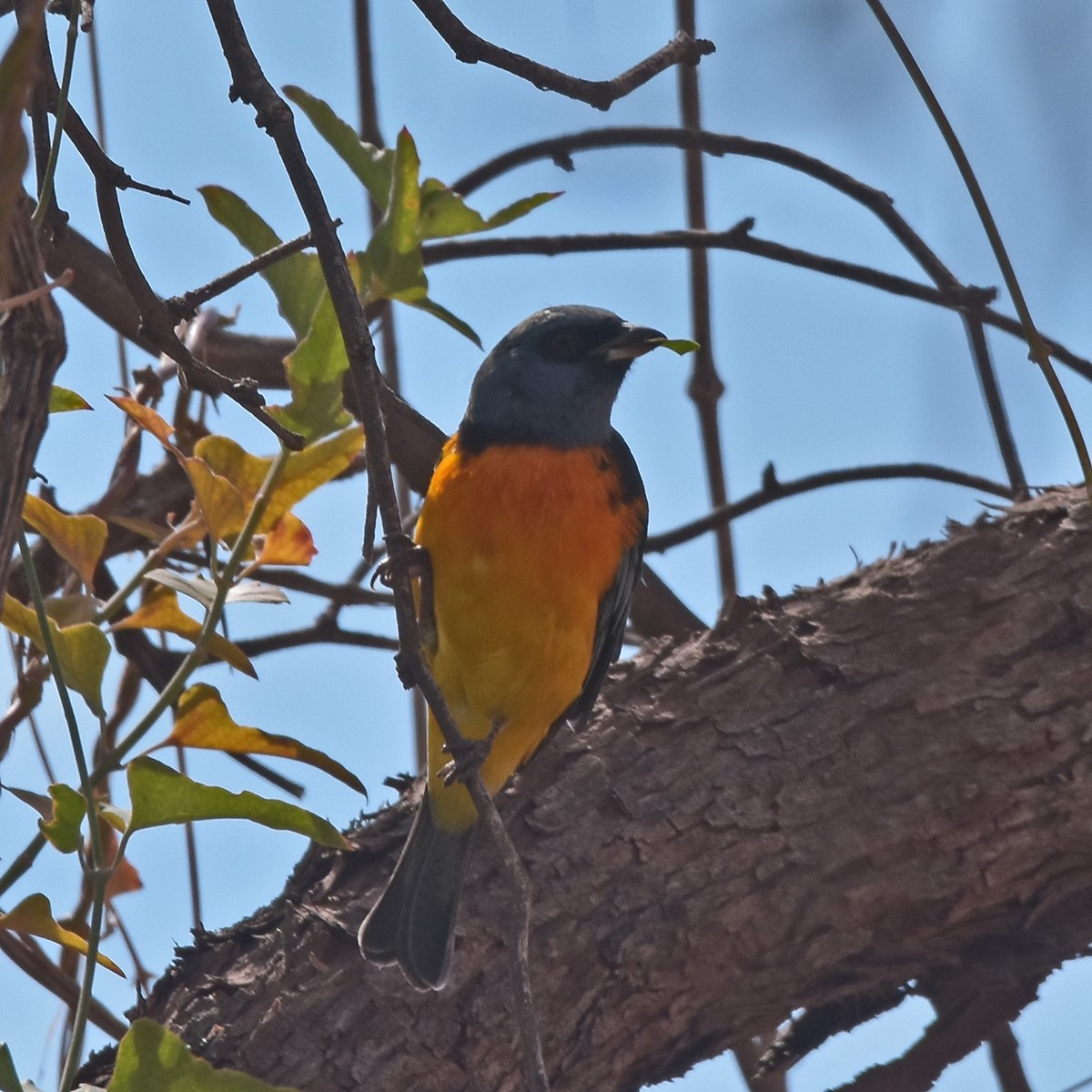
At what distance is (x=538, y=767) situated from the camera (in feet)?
11.7

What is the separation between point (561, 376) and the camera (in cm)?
382

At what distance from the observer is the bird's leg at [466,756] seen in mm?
2166

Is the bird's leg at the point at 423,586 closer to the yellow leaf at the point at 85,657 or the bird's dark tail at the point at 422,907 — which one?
the bird's dark tail at the point at 422,907

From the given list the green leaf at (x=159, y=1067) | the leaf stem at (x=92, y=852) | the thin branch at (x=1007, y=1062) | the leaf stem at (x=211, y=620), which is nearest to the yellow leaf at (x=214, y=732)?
the leaf stem at (x=211, y=620)

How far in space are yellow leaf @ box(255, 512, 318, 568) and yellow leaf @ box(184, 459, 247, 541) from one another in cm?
9

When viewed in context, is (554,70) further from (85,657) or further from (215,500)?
(85,657)

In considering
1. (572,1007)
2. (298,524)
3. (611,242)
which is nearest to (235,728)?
(298,524)

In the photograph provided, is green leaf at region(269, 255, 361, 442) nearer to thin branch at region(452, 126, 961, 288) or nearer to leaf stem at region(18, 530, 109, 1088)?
leaf stem at region(18, 530, 109, 1088)

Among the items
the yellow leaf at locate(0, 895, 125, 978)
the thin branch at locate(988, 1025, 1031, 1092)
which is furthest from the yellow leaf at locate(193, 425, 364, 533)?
the thin branch at locate(988, 1025, 1031, 1092)

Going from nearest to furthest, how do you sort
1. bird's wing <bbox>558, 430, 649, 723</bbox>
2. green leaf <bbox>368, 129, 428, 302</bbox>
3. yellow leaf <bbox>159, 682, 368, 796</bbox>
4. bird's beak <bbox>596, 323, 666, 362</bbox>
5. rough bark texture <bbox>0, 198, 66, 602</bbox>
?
rough bark texture <bbox>0, 198, 66, 602</bbox> < yellow leaf <bbox>159, 682, 368, 796</bbox> < green leaf <bbox>368, 129, 428, 302</bbox> < bird's wing <bbox>558, 430, 649, 723</bbox> < bird's beak <bbox>596, 323, 666, 362</bbox>

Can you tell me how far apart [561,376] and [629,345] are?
8.0 inches

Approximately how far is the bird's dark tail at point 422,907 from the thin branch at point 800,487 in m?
1.37

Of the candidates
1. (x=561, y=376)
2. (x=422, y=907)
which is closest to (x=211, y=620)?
(x=422, y=907)

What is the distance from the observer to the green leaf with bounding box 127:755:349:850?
1.90 metres
